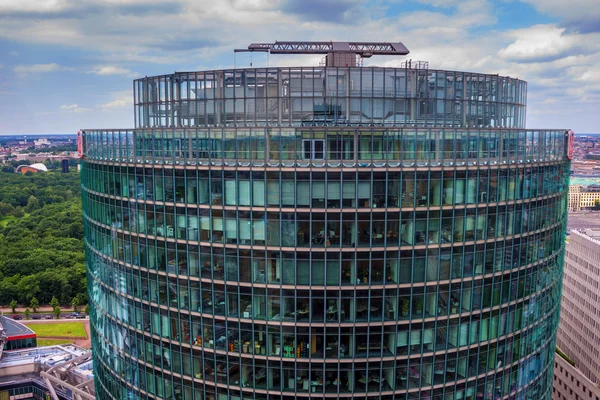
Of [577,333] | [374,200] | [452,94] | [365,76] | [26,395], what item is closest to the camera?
[374,200]

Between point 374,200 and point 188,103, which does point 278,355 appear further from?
point 188,103

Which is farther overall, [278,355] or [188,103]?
[188,103]

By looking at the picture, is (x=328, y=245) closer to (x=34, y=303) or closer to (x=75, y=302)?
(x=75, y=302)

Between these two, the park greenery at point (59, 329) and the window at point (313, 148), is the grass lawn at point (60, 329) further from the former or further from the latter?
the window at point (313, 148)

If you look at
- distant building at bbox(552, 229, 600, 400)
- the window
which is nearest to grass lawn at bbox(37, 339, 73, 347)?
the window

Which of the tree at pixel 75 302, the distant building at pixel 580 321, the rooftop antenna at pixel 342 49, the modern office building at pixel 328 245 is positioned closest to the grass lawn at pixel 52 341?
the tree at pixel 75 302

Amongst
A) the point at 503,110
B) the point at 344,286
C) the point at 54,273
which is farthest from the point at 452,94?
the point at 54,273
